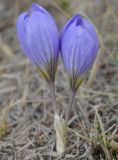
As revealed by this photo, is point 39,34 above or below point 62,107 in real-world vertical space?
Answer: above

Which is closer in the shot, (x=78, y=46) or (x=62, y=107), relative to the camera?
(x=78, y=46)

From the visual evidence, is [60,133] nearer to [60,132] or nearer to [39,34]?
[60,132]

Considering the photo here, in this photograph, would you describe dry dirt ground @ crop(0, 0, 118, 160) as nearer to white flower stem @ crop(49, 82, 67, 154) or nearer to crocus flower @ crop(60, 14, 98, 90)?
white flower stem @ crop(49, 82, 67, 154)

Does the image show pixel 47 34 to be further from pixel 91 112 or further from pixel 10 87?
pixel 10 87

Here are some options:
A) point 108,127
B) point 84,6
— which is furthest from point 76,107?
point 84,6

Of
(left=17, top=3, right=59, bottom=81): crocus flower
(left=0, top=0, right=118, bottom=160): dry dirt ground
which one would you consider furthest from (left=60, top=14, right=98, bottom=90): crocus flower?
(left=0, top=0, right=118, bottom=160): dry dirt ground

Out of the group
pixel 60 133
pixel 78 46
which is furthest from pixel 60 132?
pixel 78 46
